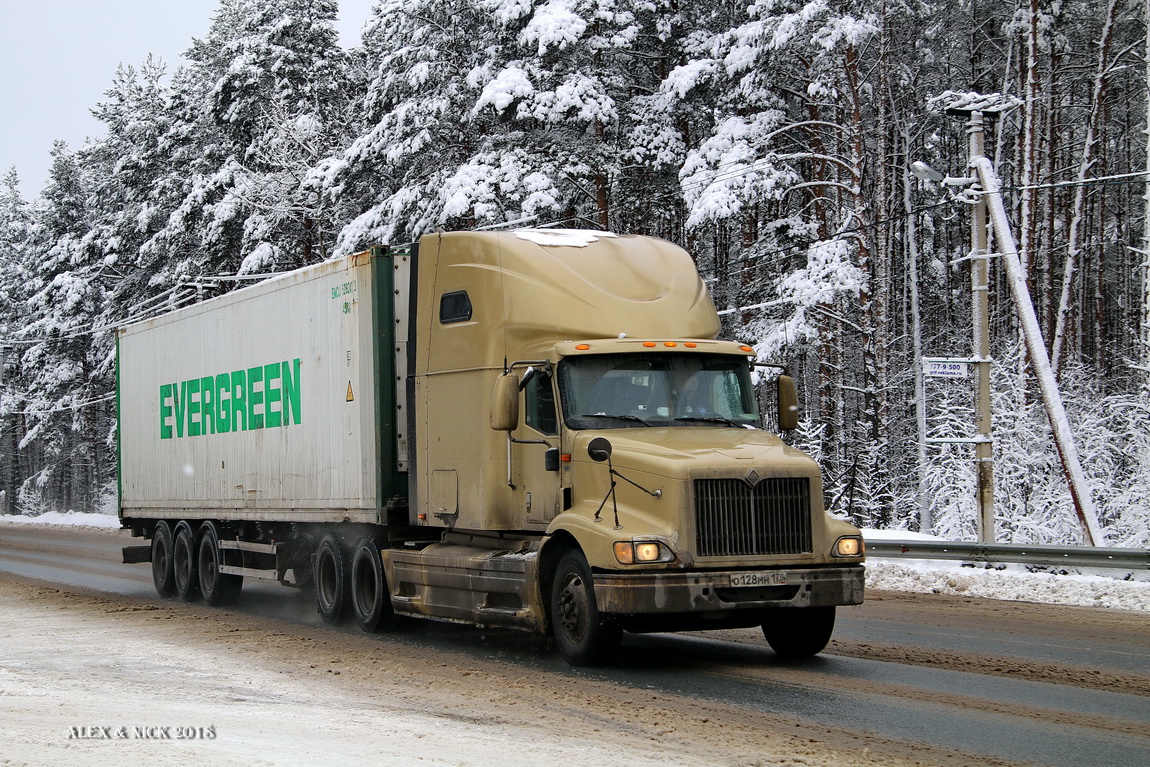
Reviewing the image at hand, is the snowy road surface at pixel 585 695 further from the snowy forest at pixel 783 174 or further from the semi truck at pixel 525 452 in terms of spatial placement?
the snowy forest at pixel 783 174

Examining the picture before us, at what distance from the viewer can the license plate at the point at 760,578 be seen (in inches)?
399

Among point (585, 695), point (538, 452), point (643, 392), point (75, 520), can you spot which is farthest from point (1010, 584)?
point (75, 520)

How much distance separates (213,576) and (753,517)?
10119mm

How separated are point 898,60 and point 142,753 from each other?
1242 inches

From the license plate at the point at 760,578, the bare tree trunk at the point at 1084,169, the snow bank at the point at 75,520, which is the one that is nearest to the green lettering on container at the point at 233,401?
the license plate at the point at 760,578

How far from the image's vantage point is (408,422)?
13773 mm

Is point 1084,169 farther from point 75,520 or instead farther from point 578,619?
point 75,520

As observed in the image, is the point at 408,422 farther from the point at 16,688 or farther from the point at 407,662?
the point at 16,688

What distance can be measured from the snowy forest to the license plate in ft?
34.8

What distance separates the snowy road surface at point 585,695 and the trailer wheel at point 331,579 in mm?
373

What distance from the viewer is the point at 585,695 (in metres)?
9.35

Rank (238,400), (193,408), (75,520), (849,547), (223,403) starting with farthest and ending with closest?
(75,520) < (193,408) < (223,403) < (238,400) < (849,547)

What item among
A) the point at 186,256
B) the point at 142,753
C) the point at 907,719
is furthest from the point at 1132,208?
the point at 142,753

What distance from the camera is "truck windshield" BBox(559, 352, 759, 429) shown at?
1124cm
